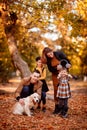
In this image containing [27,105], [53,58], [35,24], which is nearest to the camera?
[27,105]

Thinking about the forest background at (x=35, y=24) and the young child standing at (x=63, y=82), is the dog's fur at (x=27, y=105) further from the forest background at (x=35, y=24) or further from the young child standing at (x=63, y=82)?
the forest background at (x=35, y=24)

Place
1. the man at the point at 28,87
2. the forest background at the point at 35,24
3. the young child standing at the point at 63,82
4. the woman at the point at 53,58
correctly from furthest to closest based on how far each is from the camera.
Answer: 1. the forest background at the point at 35,24
2. the man at the point at 28,87
3. the woman at the point at 53,58
4. the young child standing at the point at 63,82

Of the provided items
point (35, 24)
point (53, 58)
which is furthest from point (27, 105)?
point (35, 24)

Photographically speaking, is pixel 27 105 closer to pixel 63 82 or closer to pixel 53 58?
pixel 63 82

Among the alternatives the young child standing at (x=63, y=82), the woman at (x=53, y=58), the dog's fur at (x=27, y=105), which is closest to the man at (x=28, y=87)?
the dog's fur at (x=27, y=105)

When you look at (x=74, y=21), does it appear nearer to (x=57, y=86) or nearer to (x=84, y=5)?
(x=84, y=5)

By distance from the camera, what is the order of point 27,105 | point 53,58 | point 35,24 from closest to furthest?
point 27,105 → point 53,58 → point 35,24

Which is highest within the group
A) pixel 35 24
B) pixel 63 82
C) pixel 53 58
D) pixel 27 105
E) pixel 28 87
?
pixel 35 24

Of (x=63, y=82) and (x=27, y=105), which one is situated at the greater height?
(x=63, y=82)

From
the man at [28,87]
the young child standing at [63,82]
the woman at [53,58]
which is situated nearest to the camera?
the young child standing at [63,82]

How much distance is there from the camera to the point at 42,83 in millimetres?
9281

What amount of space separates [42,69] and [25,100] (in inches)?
52.7

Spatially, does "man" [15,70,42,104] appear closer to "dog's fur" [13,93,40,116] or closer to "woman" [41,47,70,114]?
"dog's fur" [13,93,40,116]

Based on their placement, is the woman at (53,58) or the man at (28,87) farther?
the man at (28,87)
